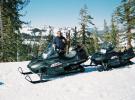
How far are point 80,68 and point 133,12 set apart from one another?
27783 millimetres

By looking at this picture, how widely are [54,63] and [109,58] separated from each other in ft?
10.8

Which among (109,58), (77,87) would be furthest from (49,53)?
(109,58)

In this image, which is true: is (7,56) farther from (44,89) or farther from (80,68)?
(44,89)

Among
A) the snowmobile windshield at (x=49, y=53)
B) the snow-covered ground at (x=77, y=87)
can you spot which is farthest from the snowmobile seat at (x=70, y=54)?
the snow-covered ground at (x=77, y=87)

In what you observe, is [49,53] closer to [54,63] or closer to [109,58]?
[54,63]

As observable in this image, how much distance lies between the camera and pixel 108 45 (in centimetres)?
1463

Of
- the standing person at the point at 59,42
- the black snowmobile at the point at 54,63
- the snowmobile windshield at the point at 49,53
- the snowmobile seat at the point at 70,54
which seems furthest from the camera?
the standing person at the point at 59,42

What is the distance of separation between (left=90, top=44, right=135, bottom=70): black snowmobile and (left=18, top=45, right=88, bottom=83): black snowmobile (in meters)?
0.70

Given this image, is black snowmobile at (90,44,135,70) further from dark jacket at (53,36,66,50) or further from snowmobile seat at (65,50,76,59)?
dark jacket at (53,36,66,50)

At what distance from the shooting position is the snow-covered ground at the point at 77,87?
9.41m

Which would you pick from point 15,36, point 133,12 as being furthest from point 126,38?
point 15,36

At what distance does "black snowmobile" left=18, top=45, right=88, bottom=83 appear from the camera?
39.0 feet

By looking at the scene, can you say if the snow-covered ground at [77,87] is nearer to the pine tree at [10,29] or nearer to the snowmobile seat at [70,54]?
the snowmobile seat at [70,54]

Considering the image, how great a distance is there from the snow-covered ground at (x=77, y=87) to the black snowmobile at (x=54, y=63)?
52 cm
